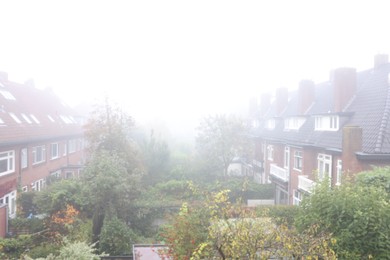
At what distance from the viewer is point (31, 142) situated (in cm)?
2336

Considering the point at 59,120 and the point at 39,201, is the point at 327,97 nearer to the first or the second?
the point at 39,201

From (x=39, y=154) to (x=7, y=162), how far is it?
5912 millimetres

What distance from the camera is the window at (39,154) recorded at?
2502 centimetres

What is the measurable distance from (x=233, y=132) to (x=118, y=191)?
16113mm

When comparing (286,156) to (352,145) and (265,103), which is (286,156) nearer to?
(352,145)

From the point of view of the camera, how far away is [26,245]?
48.2 ft

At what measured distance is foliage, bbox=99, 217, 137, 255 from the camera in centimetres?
1421

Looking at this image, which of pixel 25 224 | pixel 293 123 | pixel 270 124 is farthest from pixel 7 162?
pixel 270 124

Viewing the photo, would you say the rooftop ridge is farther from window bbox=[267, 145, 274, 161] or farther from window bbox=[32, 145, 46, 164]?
window bbox=[32, 145, 46, 164]

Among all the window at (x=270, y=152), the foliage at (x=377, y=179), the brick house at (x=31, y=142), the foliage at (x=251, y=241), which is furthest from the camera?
the window at (x=270, y=152)

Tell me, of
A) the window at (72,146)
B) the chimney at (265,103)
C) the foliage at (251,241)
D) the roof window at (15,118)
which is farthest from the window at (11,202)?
the chimney at (265,103)

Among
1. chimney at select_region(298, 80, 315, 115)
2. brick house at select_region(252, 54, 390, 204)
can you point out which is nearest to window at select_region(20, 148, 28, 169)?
brick house at select_region(252, 54, 390, 204)

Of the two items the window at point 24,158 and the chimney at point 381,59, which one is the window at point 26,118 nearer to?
the window at point 24,158

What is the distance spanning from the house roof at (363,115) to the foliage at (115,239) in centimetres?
1135
